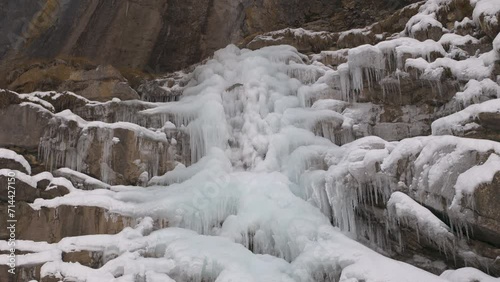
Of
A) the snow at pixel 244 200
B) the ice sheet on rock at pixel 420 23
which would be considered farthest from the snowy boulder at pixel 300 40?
the ice sheet on rock at pixel 420 23

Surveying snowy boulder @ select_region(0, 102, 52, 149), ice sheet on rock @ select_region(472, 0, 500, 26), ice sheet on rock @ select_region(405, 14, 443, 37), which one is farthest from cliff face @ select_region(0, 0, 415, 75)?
ice sheet on rock @ select_region(472, 0, 500, 26)

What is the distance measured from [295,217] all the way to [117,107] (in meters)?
4.58

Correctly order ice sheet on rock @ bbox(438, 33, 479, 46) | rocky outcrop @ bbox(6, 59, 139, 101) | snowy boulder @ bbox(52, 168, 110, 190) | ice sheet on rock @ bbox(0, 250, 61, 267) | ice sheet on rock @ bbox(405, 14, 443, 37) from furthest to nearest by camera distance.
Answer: rocky outcrop @ bbox(6, 59, 139, 101), ice sheet on rock @ bbox(405, 14, 443, 37), ice sheet on rock @ bbox(438, 33, 479, 46), snowy boulder @ bbox(52, 168, 110, 190), ice sheet on rock @ bbox(0, 250, 61, 267)

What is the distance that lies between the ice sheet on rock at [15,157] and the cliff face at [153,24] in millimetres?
5338

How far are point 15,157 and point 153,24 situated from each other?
21.8 feet

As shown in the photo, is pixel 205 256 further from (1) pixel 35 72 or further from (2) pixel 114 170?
(1) pixel 35 72

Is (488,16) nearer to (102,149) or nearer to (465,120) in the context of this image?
(465,120)

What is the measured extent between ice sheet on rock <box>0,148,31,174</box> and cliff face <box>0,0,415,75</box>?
5338 millimetres

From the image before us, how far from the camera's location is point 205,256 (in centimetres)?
599

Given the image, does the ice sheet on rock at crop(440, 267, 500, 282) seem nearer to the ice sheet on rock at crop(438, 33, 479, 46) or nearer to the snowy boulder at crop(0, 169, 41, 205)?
the ice sheet on rock at crop(438, 33, 479, 46)

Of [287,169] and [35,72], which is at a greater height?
[35,72]

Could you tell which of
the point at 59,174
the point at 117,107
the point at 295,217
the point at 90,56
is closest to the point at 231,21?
the point at 90,56

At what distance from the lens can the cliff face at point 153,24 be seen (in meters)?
11.8

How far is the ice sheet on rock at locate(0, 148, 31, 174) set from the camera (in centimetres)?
743
